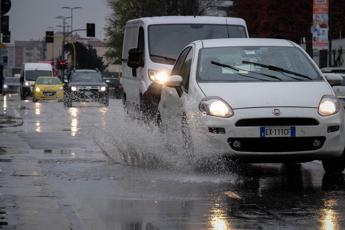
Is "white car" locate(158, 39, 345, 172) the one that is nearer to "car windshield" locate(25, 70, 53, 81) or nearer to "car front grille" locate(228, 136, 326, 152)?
"car front grille" locate(228, 136, 326, 152)

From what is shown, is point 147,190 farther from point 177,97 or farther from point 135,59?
point 135,59

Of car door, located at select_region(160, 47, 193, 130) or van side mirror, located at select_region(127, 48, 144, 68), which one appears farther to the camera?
van side mirror, located at select_region(127, 48, 144, 68)

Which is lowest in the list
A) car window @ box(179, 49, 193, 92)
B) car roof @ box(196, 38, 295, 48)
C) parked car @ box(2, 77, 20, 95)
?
parked car @ box(2, 77, 20, 95)

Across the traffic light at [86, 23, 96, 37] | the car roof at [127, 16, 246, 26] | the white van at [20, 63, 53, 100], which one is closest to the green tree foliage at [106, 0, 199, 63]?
the traffic light at [86, 23, 96, 37]

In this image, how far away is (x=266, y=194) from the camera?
32.3 ft

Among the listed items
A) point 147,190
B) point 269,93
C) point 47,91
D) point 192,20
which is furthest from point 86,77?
point 147,190

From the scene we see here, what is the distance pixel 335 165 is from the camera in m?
11.8

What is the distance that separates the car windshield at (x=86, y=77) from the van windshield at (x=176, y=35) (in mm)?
23358

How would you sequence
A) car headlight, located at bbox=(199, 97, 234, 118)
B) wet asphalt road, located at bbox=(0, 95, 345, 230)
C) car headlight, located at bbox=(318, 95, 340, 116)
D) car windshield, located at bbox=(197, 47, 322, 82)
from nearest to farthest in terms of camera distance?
wet asphalt road, located at bbox=(0, 95, 345, 230) < car headlight, located at bbox=(199, 97, 234, 118) < car headlight, located at bbox=(318, 95, 340, 116) < car windshield, located at bbox=(197, 47, 322, 82)

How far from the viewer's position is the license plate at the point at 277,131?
10.9m

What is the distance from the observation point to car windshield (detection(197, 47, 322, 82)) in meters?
12.1

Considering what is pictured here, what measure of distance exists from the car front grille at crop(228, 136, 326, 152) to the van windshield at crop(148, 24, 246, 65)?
755 cm

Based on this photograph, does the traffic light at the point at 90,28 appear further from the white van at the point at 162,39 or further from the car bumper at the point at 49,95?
the white van at the point at 162,39

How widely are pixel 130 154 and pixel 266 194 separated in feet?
12.1
